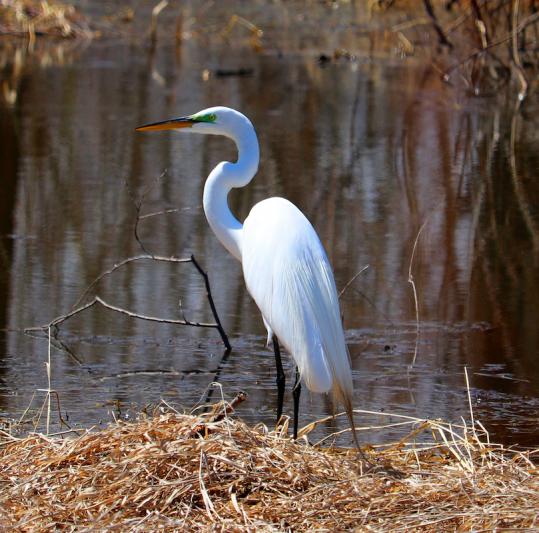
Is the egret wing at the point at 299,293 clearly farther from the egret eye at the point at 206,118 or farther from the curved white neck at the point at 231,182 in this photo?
the egret eye at the point at 206,118

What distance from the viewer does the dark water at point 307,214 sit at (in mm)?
4762

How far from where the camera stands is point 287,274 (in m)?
3.77

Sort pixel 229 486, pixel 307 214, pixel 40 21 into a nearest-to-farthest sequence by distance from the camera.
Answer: pixel 229 486 → pixel 307 214 → pixel 40 21

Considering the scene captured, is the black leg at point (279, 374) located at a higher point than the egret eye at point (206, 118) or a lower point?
lower

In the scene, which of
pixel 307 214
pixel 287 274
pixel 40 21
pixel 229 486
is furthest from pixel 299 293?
pixel 40 21

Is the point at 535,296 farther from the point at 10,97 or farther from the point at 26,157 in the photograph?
the point at 10,97

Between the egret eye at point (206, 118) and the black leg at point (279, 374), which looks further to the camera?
the egret eye at point (206, 118)

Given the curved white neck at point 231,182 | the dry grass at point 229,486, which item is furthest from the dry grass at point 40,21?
the dry grass at point 229,486

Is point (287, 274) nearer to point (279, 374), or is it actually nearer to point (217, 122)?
point (279, 374)

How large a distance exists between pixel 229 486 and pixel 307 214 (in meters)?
4.31

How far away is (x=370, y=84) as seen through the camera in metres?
13.2

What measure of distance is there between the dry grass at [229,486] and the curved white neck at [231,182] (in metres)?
0.91

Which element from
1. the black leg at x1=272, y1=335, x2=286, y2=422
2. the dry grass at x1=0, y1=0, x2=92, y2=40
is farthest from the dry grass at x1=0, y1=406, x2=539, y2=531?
the dry grass at x1=0, y1=0, x2=92, y2=40

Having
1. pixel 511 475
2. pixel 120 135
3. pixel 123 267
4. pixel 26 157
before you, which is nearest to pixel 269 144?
pixel 120 135
